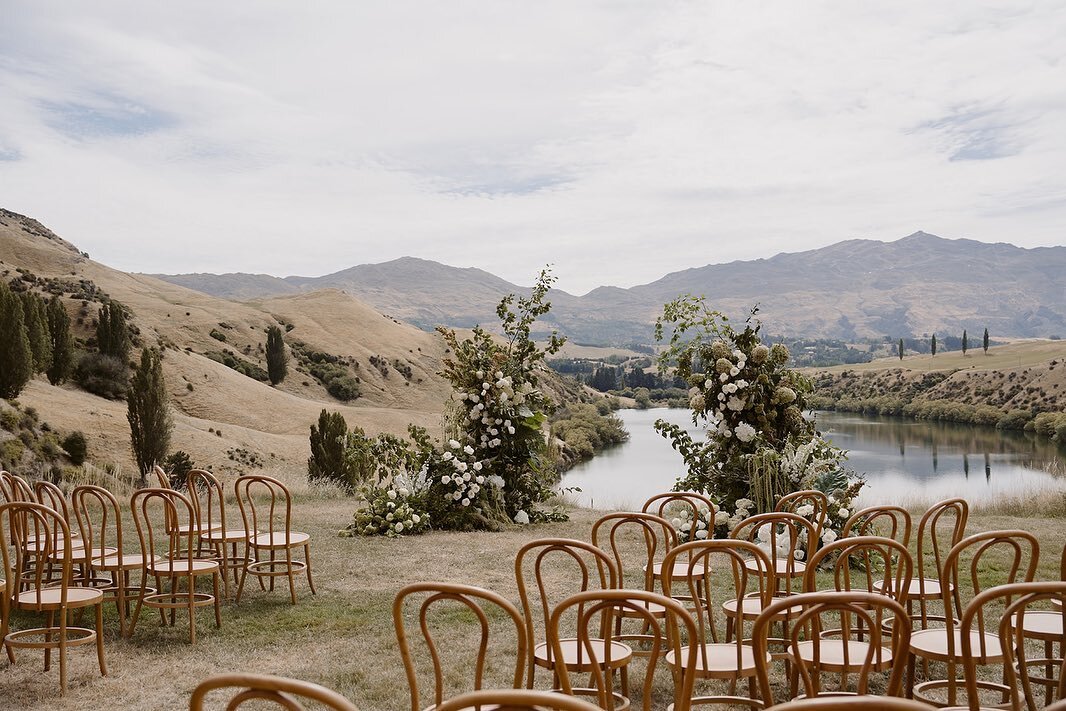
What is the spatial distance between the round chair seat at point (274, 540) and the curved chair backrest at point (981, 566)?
16.0 ft

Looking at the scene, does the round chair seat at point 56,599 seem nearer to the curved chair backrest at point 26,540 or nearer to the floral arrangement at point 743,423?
the curved chair backrest at point 26,540

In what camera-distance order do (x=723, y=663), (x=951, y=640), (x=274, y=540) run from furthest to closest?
(x=274, y=540), (x=723, y=663), (x=951, y=640)

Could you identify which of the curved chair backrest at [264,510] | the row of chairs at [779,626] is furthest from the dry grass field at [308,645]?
the row of chairs at [779,626]

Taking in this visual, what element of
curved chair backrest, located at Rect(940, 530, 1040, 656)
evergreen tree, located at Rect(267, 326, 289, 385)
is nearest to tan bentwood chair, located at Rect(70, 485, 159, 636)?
curved chair backrest, located at Rect(940, 530, 1040, 656)

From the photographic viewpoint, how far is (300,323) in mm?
73125

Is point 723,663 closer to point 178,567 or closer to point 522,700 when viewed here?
point 522,700

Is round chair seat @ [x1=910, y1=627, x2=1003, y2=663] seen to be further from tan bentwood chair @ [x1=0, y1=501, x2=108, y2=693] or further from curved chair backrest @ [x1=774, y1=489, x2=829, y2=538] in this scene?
tan bentwood chair @ [x1=0, y1=501, x2=108, y2=693]

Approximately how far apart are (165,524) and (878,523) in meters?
8.88

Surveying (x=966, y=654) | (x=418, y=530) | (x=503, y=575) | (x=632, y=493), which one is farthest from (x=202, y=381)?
(x=966, y=654)

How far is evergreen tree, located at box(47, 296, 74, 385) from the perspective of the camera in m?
34.2

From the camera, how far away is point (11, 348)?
87.9 feet

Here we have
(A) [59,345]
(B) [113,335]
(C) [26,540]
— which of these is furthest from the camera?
(B) [113,335]

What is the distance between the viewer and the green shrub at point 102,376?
36.3 meters

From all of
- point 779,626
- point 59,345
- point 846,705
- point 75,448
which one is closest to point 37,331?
point 59,345
